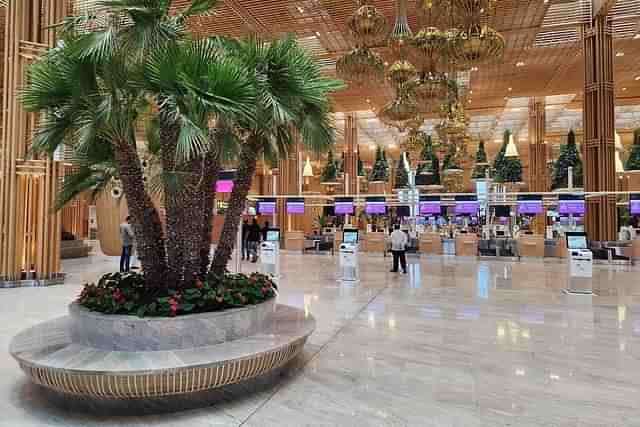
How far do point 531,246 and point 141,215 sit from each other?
13994mm

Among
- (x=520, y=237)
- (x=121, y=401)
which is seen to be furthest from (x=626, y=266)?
(x=121, y=401)

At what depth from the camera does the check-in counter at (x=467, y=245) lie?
50.0ft

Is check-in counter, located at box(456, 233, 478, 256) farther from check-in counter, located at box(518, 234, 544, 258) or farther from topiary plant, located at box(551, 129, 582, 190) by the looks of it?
topiary plant, located at box(551, 129, 582, 190)

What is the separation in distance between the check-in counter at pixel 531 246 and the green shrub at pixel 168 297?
12941mm

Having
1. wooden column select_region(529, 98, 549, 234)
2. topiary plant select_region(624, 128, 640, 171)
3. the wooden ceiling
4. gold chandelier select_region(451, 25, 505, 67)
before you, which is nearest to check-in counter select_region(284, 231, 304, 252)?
the wooden ceiling

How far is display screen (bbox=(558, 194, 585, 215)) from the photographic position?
13625 mm

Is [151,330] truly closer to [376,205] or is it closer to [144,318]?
[144,318]

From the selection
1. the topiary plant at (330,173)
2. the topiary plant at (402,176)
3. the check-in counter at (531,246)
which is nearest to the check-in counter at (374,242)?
the check-in counter at (531,246)

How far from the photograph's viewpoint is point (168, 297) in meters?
3.46

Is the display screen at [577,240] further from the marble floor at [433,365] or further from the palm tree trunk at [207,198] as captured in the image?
the palm tree trunk at [207,198]

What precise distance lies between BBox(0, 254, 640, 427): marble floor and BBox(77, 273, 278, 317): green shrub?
2.47 ft

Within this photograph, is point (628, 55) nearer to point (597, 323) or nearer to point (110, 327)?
point (597, 323)

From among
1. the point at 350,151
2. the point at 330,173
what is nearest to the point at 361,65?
the point at 330,173

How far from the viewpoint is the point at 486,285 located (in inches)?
361
